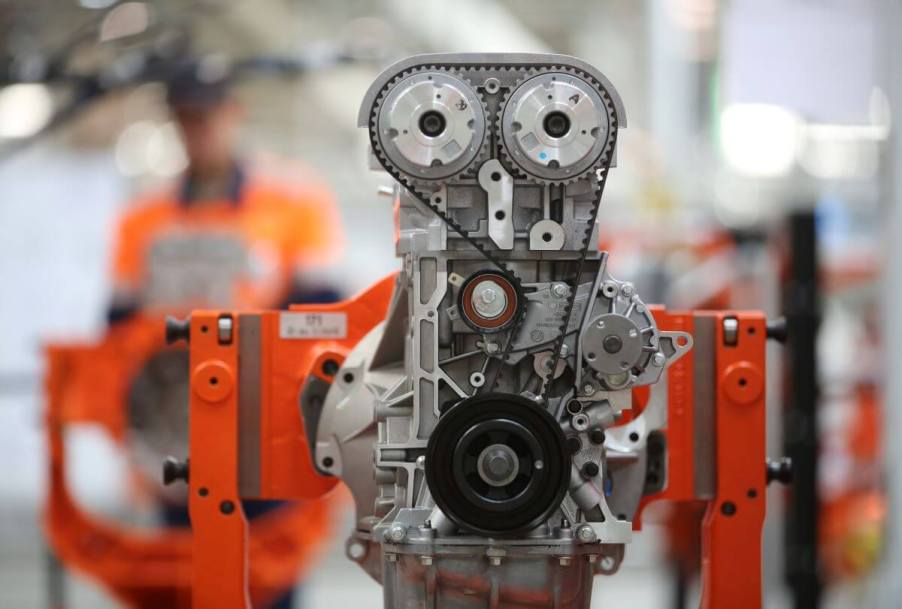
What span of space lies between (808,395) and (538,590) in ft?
10.0

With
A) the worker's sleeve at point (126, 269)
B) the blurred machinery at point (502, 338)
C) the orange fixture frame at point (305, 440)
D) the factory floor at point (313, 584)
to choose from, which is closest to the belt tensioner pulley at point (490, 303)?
the blurred machinery at point (502, 338)

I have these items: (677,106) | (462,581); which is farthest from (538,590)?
(677,106)

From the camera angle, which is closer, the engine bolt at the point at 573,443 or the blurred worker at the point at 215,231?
the engine bolt at the point at 573,443

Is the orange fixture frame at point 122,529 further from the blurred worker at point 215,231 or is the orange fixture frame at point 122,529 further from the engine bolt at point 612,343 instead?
the engine bolt at point 612,343

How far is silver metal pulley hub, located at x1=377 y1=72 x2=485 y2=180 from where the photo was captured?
2.81 m

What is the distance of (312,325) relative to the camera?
3.48m

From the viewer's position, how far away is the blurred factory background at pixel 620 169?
457 cm

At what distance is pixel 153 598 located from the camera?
5547 millimetres

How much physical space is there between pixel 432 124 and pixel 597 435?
73 cm

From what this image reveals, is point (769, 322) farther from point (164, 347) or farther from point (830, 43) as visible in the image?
point (164, 347)

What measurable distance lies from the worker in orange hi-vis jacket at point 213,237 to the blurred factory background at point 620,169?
0.72 ft

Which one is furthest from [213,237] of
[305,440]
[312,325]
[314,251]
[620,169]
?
[620,169]

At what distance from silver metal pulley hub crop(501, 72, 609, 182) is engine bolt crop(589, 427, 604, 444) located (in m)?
0.53

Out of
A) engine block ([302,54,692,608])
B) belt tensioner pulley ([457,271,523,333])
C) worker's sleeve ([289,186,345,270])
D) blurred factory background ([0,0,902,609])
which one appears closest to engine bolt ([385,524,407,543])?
engine block ([302,54,692,608])
